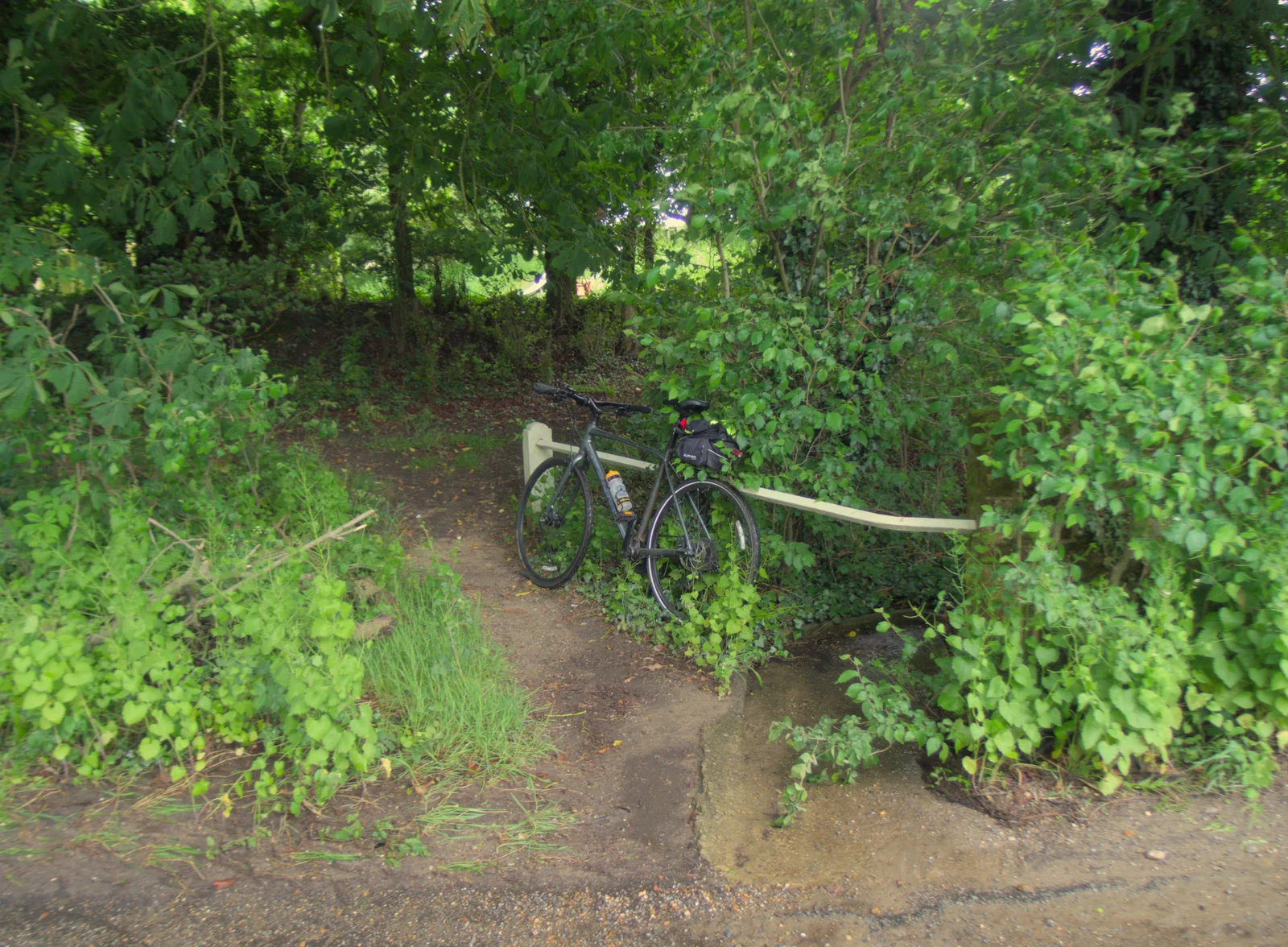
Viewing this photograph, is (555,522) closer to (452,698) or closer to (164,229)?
(452,698)

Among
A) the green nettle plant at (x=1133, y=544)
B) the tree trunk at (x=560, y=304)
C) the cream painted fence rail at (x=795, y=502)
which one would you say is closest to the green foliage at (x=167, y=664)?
the green nettle plant at (x=1133, y=544)

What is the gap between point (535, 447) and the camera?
588 centimetres

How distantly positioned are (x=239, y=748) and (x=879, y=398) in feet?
10.9

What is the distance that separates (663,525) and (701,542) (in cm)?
30

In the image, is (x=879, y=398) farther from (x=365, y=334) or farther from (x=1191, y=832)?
(x=365, y=334)

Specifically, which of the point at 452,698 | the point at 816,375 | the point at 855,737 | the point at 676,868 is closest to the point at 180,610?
the point at 452,698

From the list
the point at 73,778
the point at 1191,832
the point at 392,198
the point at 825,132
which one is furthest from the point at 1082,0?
the point at 392,198

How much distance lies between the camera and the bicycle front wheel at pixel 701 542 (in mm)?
4477

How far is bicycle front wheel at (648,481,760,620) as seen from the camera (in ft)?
14.7

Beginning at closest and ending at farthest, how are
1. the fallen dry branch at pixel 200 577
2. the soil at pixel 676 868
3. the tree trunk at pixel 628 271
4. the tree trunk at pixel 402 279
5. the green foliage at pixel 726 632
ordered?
the soil at pixel 676 868 → the fallen dry branch at pixel 200 577 → the green foliage at pixel 726 632 → the tree trunk at pixel 628 271 → the tree trunk at pixel 402 279

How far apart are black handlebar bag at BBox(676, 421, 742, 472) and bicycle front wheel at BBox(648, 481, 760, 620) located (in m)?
0.13

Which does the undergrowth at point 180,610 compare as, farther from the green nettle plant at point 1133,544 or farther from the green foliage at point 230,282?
the green foliage at point 230,282

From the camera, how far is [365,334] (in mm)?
10391

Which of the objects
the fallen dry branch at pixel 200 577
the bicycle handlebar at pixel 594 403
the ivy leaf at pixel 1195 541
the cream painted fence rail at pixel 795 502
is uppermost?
the bicycle handlebar at pixel 594 403
